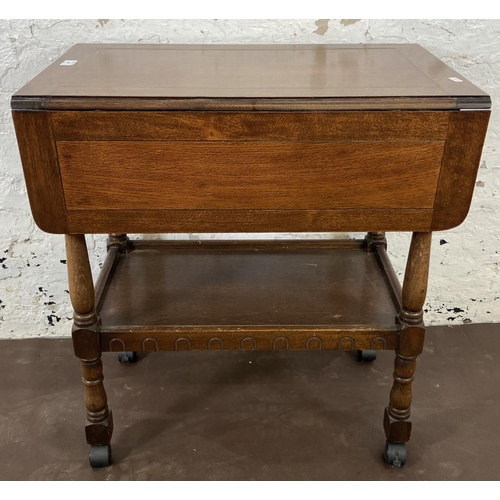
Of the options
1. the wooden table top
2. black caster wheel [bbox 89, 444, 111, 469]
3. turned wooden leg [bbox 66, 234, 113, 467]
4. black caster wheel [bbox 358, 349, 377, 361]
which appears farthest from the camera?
black caster wheel [bbox 358, 349, 377, 361]

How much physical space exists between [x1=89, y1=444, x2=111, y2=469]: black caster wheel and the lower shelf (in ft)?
1.18

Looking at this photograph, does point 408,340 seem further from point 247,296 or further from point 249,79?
point 249,79

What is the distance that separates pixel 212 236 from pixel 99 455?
2.94ft

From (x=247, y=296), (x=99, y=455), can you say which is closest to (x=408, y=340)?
(x=247, y=296)

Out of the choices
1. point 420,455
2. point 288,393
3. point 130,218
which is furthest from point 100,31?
point 420,455

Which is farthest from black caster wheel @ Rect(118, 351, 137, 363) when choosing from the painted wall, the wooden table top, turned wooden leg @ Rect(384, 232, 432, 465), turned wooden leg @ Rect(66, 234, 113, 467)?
the wooden table top

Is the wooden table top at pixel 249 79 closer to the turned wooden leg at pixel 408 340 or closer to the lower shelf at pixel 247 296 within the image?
the turned wooden leg at pixel 408 340

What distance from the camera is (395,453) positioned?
1.93 meters

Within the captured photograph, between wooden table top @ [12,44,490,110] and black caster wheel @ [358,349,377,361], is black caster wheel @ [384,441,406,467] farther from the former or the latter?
wooden table top @ [12,44,490,110]

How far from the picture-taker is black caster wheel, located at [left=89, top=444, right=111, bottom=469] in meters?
1.92

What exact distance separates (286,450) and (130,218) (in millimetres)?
937

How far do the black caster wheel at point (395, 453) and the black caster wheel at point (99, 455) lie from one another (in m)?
0.88

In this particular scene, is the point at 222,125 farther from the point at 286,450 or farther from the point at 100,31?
the point at 286,450

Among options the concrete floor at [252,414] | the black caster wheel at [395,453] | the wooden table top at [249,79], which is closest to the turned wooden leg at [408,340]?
the black caster wheel at [395,453]
